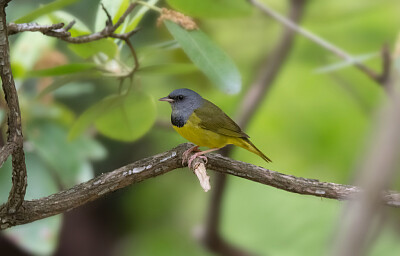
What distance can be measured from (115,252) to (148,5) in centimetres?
166

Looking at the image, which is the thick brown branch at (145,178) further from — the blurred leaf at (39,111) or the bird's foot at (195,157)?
the blurred leaf at (39,111)

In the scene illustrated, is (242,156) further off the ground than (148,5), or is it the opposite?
(148,5)

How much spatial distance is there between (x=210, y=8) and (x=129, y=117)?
0.90 feet

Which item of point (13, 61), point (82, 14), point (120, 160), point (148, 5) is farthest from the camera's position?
point (120, 160)

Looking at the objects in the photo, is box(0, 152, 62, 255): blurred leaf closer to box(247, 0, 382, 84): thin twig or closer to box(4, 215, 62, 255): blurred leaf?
box(4, 215, 62, 255): blurred leaf

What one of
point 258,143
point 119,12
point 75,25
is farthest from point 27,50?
point 258,143

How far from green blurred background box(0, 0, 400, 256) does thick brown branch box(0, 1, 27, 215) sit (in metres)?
1.22

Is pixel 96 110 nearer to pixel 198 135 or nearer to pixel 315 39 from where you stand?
pixel 198 135

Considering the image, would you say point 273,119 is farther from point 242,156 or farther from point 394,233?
point 394,233

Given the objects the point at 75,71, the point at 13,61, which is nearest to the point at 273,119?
the point at 13,61

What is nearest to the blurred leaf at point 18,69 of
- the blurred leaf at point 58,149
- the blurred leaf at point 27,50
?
the blurred leaf at point 27,50

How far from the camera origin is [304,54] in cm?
232

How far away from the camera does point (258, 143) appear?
222 cm

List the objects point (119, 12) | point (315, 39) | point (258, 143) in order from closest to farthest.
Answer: point (119, 12) < point (315, 39) < point (258, 143)
